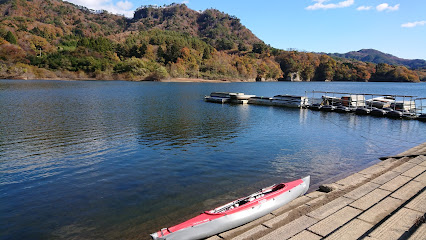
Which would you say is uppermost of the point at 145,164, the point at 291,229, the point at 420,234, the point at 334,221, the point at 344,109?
the point at 420,234

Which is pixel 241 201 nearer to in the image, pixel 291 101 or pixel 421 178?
pixel 421 178

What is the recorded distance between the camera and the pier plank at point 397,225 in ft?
23.6

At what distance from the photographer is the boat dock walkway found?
298 inches

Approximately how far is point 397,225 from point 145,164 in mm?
15195

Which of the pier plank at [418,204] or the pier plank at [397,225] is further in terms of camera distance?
the pier plank at [418,204]

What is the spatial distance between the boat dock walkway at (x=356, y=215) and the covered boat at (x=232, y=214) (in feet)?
0.79

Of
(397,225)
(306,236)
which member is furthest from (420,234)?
(306,236)

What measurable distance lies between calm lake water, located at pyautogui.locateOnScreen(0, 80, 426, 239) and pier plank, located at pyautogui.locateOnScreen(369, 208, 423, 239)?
724 cm

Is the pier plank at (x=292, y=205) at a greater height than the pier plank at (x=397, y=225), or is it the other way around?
the pier plank at (x=397, y=225)

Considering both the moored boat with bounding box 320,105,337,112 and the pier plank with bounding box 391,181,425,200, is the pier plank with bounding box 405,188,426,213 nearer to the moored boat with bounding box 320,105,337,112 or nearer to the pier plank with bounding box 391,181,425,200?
the pier plank with bounding box 391,181,425,200

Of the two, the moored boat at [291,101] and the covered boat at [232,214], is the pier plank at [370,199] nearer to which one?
the covered boat at [232,214]

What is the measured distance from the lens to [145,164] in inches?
760

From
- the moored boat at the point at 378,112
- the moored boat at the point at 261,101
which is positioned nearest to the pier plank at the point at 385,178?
the moored boat at the point at 378,112

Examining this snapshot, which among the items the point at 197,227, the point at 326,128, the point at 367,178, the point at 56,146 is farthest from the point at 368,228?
the point at 326,128
